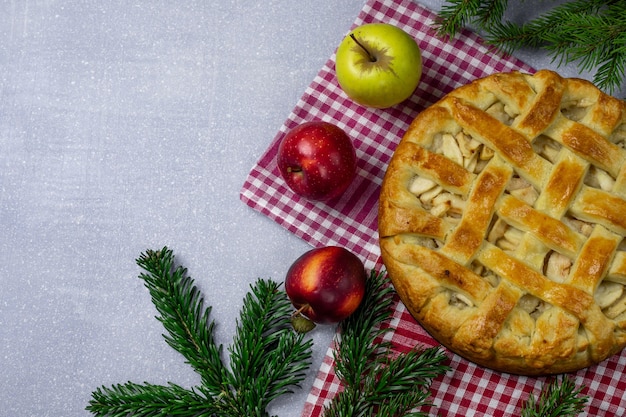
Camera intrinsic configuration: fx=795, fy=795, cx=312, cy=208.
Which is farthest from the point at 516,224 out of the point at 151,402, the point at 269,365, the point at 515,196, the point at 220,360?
the point at 151,402

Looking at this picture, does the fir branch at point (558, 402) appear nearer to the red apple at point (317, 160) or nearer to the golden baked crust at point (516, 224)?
the golden baked crust at point (516, 224)

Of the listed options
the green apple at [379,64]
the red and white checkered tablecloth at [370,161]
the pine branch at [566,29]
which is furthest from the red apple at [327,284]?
the pine branch at [566,29]

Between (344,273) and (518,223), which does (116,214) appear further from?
(518,223)

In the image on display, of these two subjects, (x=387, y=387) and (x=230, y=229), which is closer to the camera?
(x=387, y=387)

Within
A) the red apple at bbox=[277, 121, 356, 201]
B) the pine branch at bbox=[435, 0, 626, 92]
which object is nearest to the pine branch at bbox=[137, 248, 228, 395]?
the red apple at bbox=[277, 121, 356, 201]

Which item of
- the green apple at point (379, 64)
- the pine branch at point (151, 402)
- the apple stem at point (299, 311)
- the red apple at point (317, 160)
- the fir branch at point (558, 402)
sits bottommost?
the pine branch at point (151, 402)

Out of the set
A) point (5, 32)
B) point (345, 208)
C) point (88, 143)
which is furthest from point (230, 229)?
point (5, 32)
